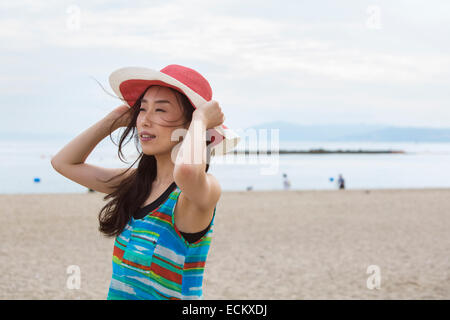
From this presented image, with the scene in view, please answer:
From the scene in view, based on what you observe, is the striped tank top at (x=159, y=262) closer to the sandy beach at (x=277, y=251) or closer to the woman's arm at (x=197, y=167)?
the woman's arm at (x=197, y=167)

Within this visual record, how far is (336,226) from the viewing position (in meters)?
14.7

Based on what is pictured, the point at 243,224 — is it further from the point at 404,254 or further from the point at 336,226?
the point at 404,254

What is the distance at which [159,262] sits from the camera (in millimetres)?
1872

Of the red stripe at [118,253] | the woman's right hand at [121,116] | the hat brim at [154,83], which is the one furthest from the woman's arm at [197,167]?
the woman's right hand at [121,116]

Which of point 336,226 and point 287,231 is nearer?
point 287,231

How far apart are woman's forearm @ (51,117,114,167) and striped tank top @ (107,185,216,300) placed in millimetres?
578

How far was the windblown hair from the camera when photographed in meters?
2.04

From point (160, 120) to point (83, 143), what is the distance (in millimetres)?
553

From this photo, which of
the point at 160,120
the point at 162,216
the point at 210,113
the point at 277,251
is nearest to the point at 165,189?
the point at 162,216

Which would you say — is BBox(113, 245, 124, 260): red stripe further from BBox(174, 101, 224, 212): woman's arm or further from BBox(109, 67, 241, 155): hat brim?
BBox(109, 67, 241, 155): hat brim

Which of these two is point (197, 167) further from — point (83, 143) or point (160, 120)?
point (83, 143)

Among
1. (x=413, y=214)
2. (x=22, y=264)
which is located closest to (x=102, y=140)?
(x=22, y=264)

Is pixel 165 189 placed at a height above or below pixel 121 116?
below
